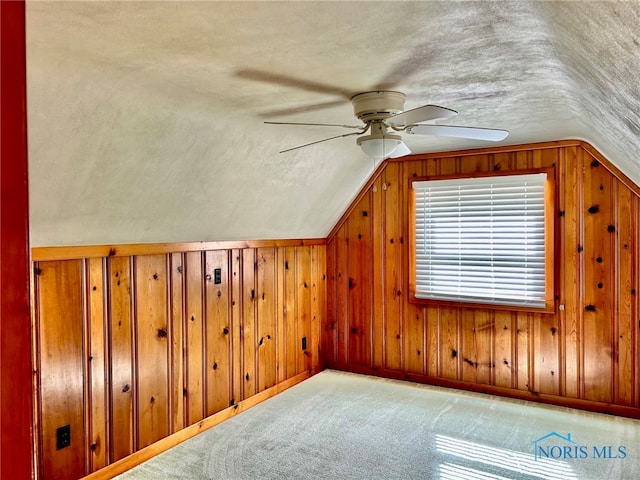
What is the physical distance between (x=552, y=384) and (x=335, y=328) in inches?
85.6

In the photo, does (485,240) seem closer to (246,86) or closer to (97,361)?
(246,86)

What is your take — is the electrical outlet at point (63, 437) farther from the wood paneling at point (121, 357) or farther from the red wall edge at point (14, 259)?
the red wall edge at point (14, 259)

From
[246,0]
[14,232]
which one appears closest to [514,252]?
[246,0]

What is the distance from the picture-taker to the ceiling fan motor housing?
2.42m

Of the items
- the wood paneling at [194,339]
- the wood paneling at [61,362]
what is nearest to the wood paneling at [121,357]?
the wood paneling at [61,362]

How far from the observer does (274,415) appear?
376 cm

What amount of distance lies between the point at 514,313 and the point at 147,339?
3.09 meters

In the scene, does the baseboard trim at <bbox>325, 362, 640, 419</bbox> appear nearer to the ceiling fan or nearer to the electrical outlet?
the ceiling fan

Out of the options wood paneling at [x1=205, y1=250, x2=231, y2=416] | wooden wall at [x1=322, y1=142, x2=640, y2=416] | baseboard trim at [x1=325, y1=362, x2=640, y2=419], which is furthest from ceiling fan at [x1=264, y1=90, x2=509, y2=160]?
baseboard trim at [x1=325, y1=362, x2=640, y2=419]

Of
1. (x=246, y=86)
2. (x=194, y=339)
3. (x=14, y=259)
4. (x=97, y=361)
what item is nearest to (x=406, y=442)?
(x=194, y=339)

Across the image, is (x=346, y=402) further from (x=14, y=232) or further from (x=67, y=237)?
(x=14, y=232)

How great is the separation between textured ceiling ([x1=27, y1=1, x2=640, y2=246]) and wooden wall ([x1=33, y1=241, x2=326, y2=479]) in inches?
9.0

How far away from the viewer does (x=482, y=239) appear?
4.16 meters

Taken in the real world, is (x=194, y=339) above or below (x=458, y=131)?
below
